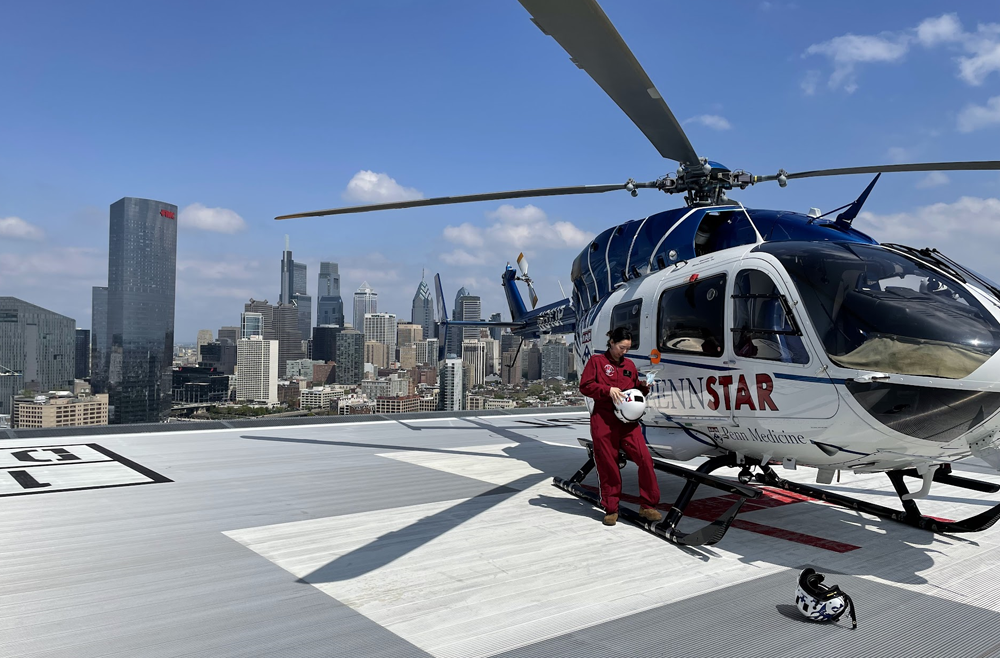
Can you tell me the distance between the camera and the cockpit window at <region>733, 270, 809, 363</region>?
413cm

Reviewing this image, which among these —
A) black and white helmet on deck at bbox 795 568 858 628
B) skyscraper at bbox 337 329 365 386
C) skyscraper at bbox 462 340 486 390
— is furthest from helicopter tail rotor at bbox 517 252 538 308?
skyscraper at bbox 337 329 365 386

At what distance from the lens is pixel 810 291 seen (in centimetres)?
406

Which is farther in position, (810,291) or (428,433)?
(428,433)

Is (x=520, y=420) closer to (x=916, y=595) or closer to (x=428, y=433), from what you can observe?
(x=428, y=433)

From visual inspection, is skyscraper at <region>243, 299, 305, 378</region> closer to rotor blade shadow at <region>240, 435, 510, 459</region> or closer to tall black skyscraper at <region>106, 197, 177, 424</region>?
tall black skyscraper at <region>106, 197, 177, 424</region>

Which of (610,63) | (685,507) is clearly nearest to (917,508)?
(685,507)

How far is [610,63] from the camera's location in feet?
16.3

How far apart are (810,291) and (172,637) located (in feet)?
13.2

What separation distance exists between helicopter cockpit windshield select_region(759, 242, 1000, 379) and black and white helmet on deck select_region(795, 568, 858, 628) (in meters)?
1.30

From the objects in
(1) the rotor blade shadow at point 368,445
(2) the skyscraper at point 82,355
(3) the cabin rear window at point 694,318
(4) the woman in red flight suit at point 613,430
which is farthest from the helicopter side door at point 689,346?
(2) the skyscraper at point 82,355

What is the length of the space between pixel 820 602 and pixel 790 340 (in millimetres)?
1649

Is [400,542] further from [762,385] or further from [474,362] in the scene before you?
[474,362]

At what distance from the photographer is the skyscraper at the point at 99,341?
9268 centimetres

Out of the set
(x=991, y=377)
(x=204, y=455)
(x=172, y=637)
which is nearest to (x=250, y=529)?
(x=172, y=637)
